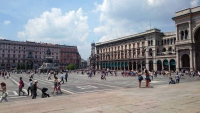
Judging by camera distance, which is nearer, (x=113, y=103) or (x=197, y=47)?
(x=113, y=103)

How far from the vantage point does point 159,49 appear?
2872 inches

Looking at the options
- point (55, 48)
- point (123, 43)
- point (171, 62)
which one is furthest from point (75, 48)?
point (171, 62)

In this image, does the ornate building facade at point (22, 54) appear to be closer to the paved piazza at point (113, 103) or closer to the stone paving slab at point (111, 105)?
the paved piazza at point (113, 103)

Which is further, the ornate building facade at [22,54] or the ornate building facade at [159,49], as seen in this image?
the ornate building facade at [22,54]

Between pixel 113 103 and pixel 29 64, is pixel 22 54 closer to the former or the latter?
pixel 29 64

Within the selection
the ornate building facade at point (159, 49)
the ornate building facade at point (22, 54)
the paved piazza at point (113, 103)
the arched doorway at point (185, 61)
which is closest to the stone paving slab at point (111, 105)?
the paved piazza at point (113, 103)

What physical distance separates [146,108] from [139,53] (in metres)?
75.1

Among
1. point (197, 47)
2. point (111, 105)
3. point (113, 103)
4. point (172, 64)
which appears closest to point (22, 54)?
point (172, 64)

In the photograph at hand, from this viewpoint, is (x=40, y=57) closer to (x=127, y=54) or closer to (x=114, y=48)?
(x=114, y=48)

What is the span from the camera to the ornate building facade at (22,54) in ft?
340

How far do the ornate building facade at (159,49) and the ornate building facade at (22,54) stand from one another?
133 ft

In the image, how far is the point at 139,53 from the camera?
80.6m

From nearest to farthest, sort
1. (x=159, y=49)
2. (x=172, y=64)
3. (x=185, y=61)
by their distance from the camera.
Answer: 1. (x=185, y=61)
2. (x=172, y=64)
3. (x=159, y=49)

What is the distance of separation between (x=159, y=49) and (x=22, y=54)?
289 ft
